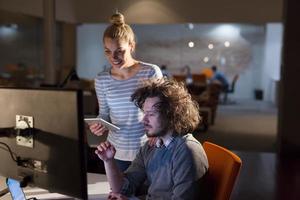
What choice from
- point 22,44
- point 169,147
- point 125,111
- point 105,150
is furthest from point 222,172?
point 22,44

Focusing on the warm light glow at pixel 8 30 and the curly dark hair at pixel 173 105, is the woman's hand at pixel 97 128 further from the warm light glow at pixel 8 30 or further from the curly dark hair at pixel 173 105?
the warm light glow at pixel 8 30

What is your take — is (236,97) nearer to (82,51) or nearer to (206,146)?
(82,51)

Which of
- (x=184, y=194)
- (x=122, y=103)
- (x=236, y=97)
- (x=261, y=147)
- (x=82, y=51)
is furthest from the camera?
(x=236, y=97)


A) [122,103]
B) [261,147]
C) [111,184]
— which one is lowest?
[261,147]

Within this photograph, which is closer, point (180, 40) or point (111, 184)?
point (111, 184)

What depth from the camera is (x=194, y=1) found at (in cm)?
656

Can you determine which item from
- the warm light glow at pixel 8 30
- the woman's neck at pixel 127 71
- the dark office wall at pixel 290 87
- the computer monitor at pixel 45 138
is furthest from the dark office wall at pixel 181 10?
the computer monitor at pixel 45 138

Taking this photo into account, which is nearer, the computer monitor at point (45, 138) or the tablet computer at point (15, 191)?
the computer monitor at point (45, 138)

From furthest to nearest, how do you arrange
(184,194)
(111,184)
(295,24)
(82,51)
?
(82,51) → (295,24) → (111,184) → (184,194)

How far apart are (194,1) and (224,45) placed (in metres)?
6.58

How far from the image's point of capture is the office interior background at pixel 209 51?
5.79 meters

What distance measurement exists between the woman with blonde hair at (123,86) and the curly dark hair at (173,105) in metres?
0.50

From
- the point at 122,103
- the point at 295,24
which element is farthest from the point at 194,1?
the point at 122,103

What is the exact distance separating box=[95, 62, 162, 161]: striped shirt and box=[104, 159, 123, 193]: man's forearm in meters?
0.46
